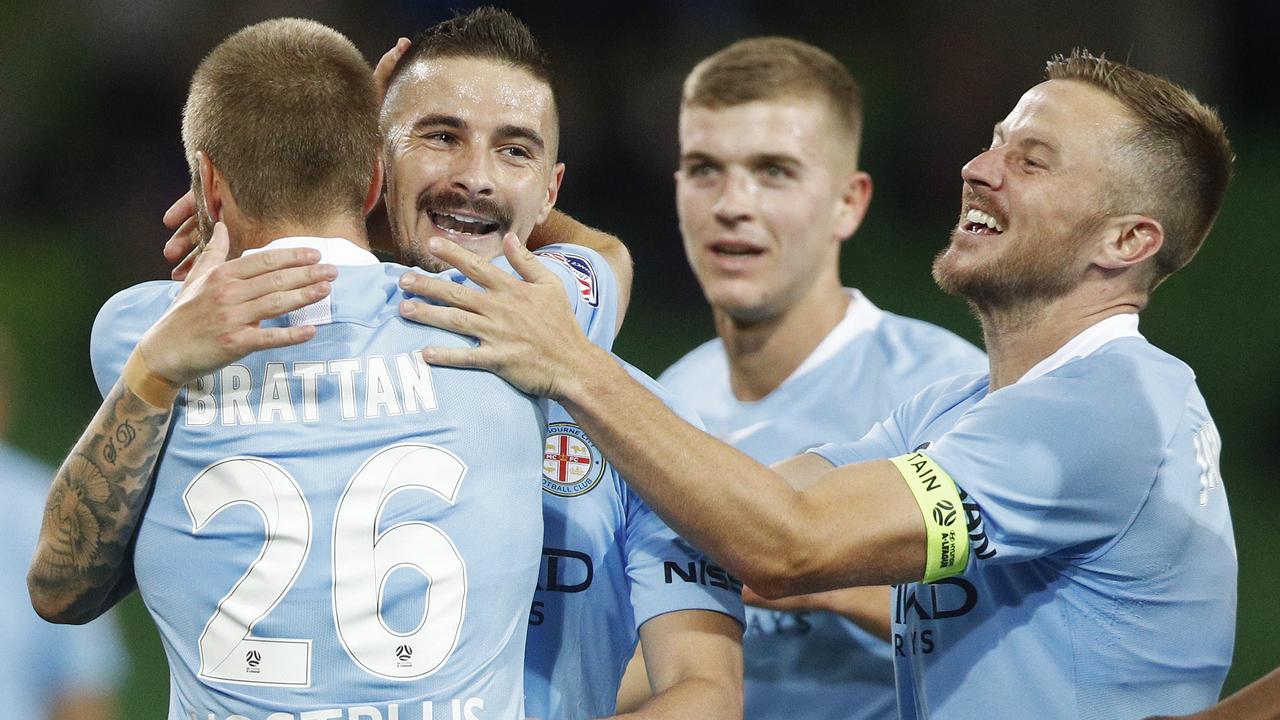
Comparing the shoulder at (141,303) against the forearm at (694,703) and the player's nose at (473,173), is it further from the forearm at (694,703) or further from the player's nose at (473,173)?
the forearm at (694,703)

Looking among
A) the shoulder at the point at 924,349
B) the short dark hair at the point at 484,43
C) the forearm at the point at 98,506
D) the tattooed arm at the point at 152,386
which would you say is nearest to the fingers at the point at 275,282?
the tattooed arm at the point at 152,386

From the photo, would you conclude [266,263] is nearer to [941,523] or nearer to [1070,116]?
[941,523]

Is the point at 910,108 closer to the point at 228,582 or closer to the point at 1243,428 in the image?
the point at 1243,428

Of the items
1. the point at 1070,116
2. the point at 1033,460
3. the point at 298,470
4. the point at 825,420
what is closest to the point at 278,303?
the point at 298,470

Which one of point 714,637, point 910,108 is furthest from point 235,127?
point 910,108

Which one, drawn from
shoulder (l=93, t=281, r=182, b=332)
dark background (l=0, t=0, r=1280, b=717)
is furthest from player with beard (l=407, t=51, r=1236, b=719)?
dark background (l=0, t=0, r=1280, b=717)

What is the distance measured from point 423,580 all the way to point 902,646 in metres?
1.30

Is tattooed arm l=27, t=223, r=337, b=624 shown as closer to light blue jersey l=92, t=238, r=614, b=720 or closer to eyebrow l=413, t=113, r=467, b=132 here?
light blue jersey l=92, t=238, r=614, b=720

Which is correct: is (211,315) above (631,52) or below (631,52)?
below

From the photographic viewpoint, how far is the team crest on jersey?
8.41 ft

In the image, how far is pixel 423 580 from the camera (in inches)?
82.9

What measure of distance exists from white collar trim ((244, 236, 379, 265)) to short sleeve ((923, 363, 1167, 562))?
3.98 ft

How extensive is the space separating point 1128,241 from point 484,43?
5.20 ft

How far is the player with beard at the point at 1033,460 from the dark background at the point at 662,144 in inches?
157
